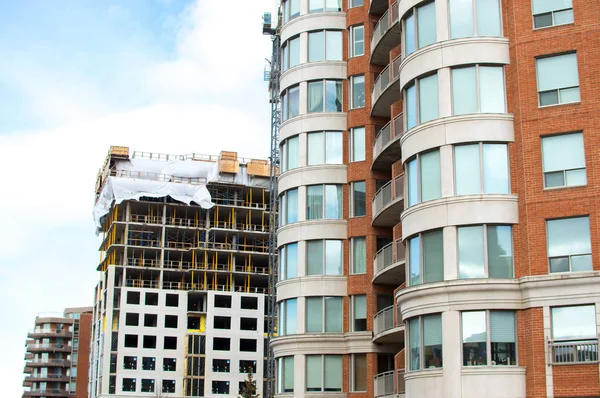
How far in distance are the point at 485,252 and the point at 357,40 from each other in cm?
2229

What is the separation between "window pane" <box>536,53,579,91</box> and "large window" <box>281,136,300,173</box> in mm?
20200

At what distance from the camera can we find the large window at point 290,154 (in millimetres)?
53250

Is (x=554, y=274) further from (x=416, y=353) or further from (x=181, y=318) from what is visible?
(x=181, y=318)

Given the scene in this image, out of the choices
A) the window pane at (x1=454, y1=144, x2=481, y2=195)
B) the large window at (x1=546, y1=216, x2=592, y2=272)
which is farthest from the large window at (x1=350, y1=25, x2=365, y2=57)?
the large window at (x1=546, y1=216, x2=592, y2=272)

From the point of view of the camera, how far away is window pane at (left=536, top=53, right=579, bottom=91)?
1352 inches

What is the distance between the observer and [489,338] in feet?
108

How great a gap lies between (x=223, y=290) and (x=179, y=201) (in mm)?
13595

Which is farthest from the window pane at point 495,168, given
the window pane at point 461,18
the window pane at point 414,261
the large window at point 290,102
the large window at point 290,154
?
the large window at point 290,102

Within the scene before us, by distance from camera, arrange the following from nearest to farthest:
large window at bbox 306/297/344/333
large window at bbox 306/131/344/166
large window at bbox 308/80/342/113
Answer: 1. large window at bbox 306/297/344/333
2. large window at bbox 306/131/344/166
3. large window at bbox 308/80/342/113

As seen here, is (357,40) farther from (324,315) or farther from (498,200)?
(498,200)

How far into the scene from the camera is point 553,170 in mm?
33656

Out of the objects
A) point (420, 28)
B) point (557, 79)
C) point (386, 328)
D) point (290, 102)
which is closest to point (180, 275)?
point (290, 102)

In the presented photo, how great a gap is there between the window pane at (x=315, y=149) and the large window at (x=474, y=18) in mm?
16654

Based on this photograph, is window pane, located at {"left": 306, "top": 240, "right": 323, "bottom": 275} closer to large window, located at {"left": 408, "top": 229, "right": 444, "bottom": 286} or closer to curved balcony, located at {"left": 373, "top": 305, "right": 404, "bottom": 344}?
curved balcony, located at {"left": 373, "top": 305, "right": 404, "bottom": 344}
